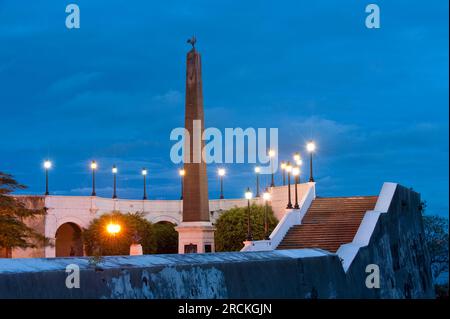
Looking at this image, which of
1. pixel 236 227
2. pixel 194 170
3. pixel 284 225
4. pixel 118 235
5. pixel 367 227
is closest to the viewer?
pixel 367 227

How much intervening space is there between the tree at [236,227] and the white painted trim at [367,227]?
17081mm

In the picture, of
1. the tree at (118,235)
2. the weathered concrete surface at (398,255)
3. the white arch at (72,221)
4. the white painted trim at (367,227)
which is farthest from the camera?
the white arch at (72,221)

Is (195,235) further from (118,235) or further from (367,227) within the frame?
(118,235)

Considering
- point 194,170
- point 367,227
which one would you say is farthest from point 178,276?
point 194,170

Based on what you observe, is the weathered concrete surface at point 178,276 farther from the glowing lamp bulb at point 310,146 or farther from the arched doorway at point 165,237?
the arched doorway at point 165,237

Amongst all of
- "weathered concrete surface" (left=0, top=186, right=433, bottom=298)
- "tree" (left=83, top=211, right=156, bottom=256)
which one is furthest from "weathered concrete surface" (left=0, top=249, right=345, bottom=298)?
"tree" (left=83, top=211, right=156, bottom=256)

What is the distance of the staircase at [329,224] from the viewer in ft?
105

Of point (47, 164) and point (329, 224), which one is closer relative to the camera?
point (329, 224)

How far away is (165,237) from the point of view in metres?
61.9

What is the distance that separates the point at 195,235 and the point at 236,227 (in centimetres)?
1278

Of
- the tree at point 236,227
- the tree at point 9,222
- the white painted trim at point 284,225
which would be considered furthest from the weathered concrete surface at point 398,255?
the tree at point 9,222

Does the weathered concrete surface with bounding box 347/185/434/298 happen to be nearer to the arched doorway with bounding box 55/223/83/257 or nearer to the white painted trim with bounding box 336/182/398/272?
the white painted trim with bounding box 336/182/398/272
